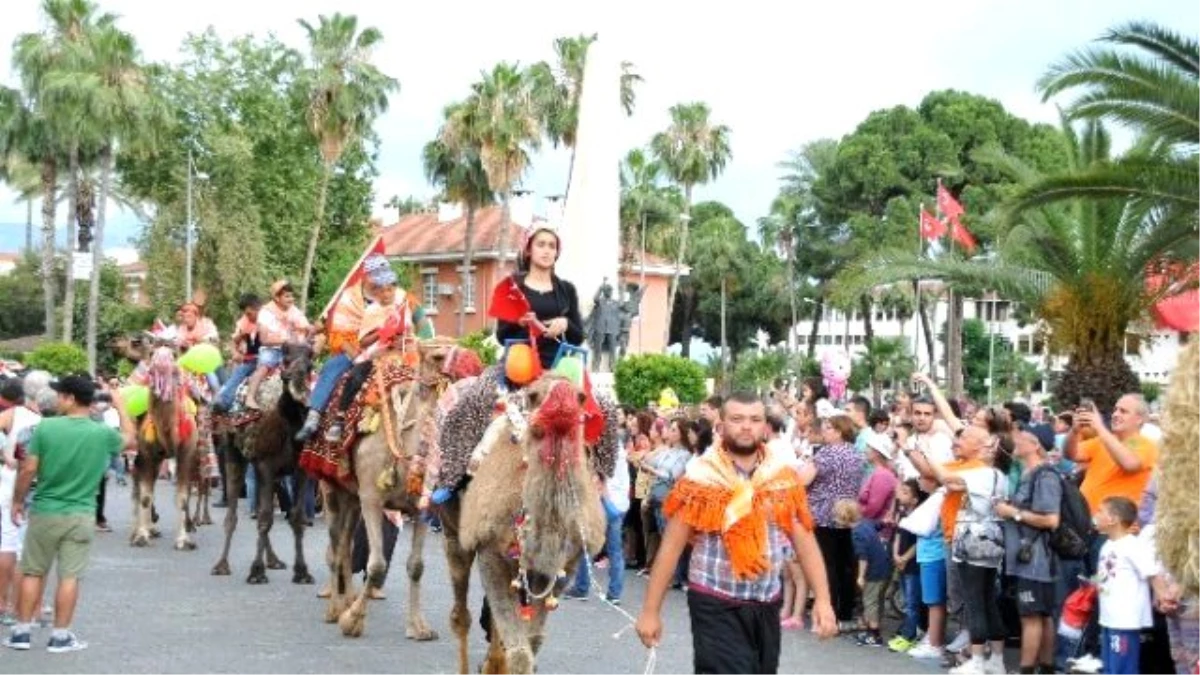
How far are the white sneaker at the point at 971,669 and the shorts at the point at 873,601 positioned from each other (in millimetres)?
1688

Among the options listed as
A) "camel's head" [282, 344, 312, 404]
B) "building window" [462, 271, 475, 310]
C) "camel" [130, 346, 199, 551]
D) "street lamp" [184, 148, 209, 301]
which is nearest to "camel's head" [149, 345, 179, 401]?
"camel" [130, 346, 199, 551]

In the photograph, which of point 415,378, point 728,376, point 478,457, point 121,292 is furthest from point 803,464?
point 121,292

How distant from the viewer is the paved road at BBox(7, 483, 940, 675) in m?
11.8

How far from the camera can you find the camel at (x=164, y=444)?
1973cm

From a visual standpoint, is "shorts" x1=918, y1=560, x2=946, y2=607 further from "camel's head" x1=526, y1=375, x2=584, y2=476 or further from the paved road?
"camel's head" x1=526, y1=375, x2=584, y2=476

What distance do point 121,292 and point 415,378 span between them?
80.3 metres

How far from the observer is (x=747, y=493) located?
7.82 metres

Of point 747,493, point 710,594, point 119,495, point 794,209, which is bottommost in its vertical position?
point 119,495

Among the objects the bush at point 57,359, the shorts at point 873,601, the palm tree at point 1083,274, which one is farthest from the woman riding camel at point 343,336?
the bush at point 57,359

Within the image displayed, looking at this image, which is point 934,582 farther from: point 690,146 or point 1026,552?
point 690,146

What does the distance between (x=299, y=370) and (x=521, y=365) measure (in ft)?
20.2

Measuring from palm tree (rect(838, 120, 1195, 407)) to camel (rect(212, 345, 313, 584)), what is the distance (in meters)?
8.88

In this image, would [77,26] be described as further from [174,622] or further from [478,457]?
[478,457]

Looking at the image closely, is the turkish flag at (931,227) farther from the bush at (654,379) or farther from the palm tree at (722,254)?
the palm tree at (722,254)
